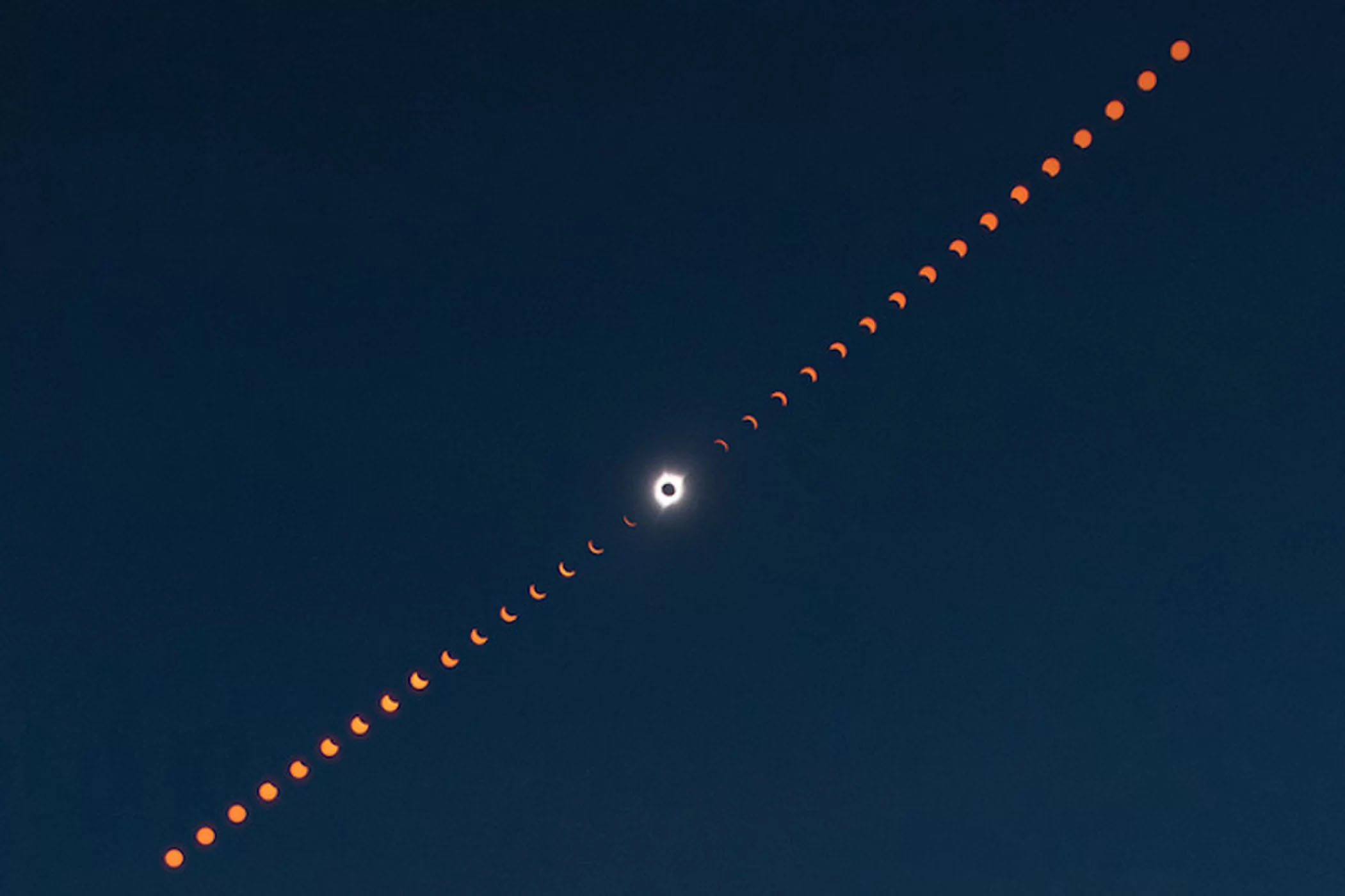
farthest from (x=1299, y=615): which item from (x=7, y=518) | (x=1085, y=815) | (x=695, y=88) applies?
(x=7, y=518)

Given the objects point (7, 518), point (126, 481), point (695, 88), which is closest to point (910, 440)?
point (695, 88)

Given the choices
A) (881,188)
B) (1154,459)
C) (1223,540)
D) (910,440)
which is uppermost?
(881,188)

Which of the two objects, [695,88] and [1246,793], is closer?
[1246,793]

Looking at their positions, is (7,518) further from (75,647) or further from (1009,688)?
(1009,688)

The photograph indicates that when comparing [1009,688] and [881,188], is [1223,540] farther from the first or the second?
[881,188]

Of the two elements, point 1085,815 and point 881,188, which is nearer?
point 1085,815

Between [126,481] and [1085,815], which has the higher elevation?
[126,481]
